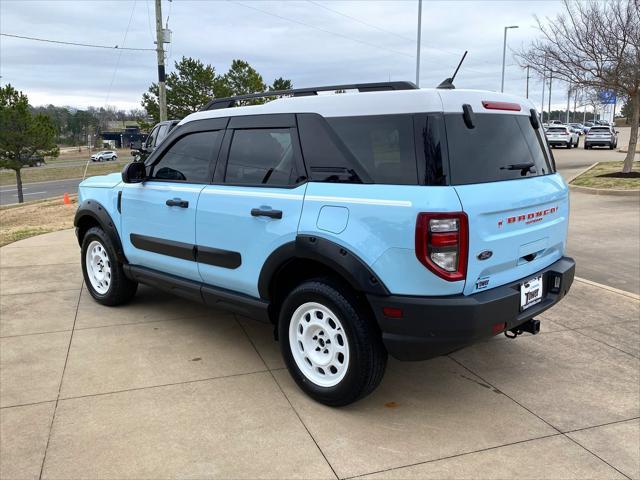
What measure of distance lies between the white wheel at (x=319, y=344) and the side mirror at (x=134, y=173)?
205 centimetres

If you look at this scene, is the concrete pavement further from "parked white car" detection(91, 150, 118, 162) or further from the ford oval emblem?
"parked white car" detection(91, 150, 118, 162)

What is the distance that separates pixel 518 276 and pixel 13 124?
37.4m

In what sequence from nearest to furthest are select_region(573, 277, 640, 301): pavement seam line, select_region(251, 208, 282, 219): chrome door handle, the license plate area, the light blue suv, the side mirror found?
1. the light blue suv
2. the license plate area
3. select_region(251, 208, 282, 219): chrome door handle
4. the side mirror
5. select_region(573, 277, 640, 301): pavement seam line

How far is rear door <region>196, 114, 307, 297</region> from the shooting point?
3.38m

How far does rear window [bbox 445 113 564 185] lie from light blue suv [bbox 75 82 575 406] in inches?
0.4

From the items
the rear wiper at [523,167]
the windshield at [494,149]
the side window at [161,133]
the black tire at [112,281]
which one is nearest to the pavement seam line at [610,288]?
the windshield at [494,149]

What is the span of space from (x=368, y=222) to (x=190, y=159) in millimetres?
1937

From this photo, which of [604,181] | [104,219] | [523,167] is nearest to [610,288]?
[523,167]

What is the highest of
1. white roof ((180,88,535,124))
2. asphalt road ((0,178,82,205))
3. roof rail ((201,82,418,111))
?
roof rail ((201,82,418,111))

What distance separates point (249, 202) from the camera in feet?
11.7

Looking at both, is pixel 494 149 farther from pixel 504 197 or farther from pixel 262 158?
pixel 262 158

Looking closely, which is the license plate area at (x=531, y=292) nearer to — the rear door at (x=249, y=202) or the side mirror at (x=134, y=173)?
the rear door at (x=249, y=202)

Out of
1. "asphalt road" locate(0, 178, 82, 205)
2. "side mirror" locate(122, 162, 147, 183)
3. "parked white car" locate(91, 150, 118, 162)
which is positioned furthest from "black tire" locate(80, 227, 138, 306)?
"parked white car" locate(91, 150, 118, 162)

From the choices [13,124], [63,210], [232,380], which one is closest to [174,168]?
[232,380]
